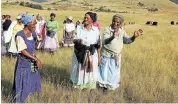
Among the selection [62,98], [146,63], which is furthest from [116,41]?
[146,63]

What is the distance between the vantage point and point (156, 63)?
1289 centimetres

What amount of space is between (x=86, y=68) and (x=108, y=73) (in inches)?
22.2

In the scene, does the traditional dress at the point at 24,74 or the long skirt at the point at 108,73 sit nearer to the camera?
the traditional dress at the point at 24,74

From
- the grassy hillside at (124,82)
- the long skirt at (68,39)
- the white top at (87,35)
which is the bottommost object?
the long skirt at (68,39)

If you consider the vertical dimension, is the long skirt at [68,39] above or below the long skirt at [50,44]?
below

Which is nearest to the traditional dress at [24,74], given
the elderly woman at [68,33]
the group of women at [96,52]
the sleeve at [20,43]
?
the sleeve at [20,43]

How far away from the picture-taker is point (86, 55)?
8.80 m

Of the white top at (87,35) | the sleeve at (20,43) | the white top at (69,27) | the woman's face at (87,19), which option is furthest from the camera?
the white top at (69,27)

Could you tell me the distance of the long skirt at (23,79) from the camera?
24.6 feet

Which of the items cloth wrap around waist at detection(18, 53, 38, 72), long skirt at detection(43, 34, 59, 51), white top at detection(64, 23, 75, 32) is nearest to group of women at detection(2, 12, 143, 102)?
cloth wrap around waist at detection(18, 53, 38, 72)

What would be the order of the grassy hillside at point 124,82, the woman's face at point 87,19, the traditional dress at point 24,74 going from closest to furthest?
the traditional dress at point 24,74 < the grassy hillside at point 124,82 < the woman's face at point 87,19

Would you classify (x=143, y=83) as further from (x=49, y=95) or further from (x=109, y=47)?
(x=49, y=95)

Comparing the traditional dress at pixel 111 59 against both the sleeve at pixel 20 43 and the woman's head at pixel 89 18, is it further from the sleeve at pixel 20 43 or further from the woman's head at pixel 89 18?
the sleeve at pixel 20 43

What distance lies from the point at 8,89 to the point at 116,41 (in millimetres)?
2343
